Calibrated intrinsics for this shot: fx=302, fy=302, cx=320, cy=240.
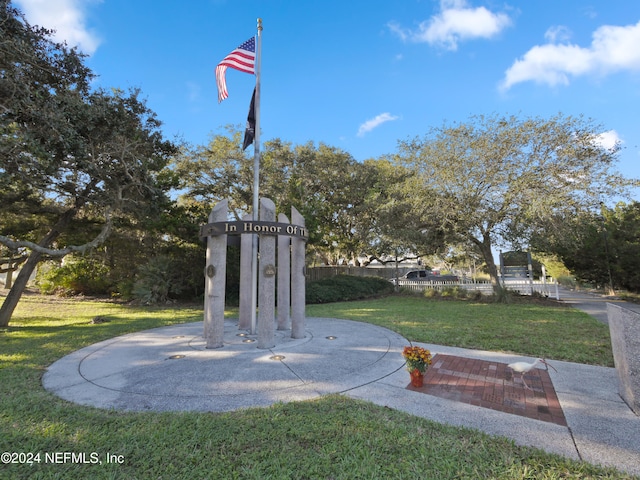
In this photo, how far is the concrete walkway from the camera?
2934mm

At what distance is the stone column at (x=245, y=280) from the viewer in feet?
24.8

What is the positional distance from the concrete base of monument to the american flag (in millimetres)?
5797

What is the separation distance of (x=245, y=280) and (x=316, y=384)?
4.08 m

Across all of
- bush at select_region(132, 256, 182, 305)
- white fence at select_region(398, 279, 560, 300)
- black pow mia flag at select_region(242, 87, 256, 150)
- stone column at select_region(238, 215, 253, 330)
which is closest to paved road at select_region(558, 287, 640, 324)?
white fence at select_region(398, 279, 560, 300)

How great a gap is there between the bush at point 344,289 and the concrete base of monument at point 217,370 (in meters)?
7.43

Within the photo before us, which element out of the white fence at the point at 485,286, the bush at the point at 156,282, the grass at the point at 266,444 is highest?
the bush at the point at 156,282

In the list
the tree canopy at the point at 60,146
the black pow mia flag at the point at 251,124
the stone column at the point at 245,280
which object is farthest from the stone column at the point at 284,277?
the tree canopy at the point at 60,146

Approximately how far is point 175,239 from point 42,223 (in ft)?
16.2

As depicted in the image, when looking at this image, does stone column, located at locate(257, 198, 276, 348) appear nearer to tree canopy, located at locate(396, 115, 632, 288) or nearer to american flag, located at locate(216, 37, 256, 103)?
american flag, located at locate(216, 37, 256, 103)

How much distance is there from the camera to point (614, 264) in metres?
17.0

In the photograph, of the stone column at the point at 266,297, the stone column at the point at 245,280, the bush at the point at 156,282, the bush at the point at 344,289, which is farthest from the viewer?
the bush at the point at 344,289

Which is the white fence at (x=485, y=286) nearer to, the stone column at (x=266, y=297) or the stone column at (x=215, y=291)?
the stone column at (x=266, y=297)

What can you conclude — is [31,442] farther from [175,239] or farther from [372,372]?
[175,239]

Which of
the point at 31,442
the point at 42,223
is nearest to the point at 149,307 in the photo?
the point at 42,223
